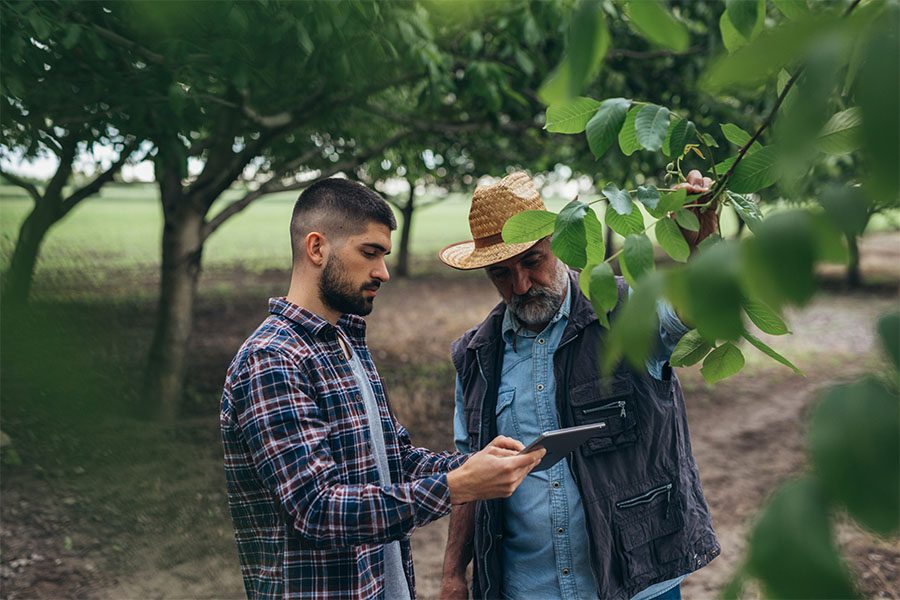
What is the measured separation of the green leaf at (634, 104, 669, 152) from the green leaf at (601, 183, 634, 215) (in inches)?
4.2

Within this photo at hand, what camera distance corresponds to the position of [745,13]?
1.07 meters

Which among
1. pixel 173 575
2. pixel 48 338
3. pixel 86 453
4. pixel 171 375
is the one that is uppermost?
pixel 48 338

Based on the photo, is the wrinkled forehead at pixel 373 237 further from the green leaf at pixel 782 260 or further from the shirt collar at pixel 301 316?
the green leaf at pixel 782 260

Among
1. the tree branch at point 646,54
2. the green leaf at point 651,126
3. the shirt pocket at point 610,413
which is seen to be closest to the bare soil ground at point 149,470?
the shirt pocket at point 610,413

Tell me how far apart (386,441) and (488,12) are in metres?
4.02

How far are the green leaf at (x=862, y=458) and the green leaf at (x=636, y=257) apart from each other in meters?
0.68

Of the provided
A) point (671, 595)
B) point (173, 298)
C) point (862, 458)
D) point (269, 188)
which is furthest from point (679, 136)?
point (173, 298)

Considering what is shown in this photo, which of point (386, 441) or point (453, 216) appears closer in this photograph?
point (386, 441)

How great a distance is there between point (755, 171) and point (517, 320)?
1.45m

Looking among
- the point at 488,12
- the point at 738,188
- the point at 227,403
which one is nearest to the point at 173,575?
the point at 227,403

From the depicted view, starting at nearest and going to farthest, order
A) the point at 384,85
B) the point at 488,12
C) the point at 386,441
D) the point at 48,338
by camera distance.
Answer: the point at 386,441 < the point at 48,338 < the point at 488,12 < the point at 384,85

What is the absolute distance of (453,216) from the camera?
119ft

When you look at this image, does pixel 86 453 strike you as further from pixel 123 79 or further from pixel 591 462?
pixel 591 462

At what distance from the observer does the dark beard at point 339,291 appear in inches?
90.0
